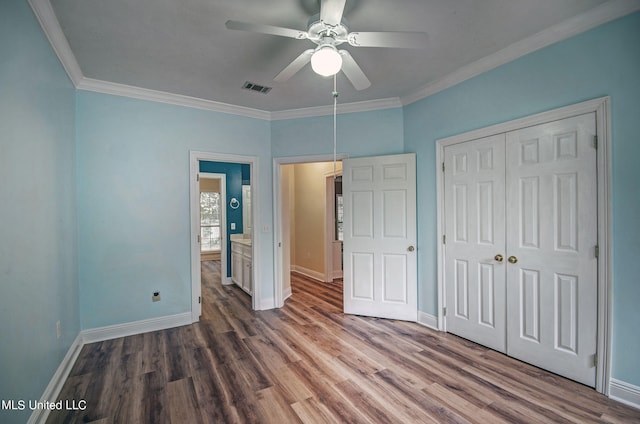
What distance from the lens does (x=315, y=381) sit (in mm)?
2338

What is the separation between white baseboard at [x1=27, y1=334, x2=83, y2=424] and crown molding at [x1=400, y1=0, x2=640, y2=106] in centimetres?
428

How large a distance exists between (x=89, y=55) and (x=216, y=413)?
10.3ft

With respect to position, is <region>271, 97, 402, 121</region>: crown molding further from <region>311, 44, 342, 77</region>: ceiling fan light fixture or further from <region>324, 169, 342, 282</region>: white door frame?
<region>311, 44, 342, 77</region>: ceiling fan light fixture

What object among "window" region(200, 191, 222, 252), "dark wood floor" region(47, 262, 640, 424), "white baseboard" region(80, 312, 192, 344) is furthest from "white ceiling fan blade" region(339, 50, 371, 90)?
"window" region(200, 191, 222, 252)

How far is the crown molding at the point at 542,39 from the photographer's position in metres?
2.01

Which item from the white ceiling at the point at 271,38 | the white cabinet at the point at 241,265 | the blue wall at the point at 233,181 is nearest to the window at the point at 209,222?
the blue wall at the point at 233,181

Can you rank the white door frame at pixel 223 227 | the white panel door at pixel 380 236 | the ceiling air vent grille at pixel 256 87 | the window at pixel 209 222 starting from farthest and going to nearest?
the window at pixel 209 222, the white door frame at pixel 223 227, the white panel door at pixel 380 236, the ceiling air vent grille at pixel 256 87

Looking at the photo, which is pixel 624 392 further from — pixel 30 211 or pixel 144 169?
pixel 144 169

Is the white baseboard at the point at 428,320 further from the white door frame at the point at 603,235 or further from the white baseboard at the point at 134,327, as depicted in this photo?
the white baseboard at the point at 134,327

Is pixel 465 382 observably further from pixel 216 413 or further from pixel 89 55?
pixel 89 55

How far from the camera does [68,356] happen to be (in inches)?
100

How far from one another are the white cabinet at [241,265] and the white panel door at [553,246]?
3.38m

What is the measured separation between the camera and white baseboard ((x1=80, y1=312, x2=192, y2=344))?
10.1 feet

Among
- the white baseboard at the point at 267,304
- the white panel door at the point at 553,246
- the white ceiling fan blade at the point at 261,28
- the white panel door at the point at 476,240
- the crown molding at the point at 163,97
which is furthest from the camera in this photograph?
the white baseboard at the point at 267,304
